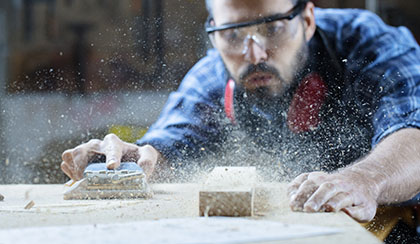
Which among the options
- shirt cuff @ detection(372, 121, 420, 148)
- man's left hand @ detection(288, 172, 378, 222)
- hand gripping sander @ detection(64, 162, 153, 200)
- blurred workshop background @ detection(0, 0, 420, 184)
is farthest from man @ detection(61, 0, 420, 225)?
man's left hand @ detection(288, 172, 378, 222)

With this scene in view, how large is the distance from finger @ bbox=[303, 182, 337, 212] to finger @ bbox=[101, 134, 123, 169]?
74 centimetres

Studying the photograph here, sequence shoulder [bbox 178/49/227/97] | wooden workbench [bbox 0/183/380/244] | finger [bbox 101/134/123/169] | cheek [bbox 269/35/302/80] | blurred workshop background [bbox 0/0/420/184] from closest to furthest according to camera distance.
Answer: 1. wooden workbench [bbox 0/183/380/244]
2. finger [bbox 101/134/123/169]
3. cheek [bbox 269/35/302/80]
4. shoulder [bbox 178/49/227/97]
5. blurred workshop background [bbox 0/0/420/184]

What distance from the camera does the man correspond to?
2.33 meters

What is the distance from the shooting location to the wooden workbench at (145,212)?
1268 millimetres

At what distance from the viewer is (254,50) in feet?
8.52

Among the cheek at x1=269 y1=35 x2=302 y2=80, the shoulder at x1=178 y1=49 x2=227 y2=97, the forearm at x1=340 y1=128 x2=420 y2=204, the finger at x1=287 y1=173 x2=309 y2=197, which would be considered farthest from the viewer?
the shoulder at x1=178 y1=49 x2=227 y2=97

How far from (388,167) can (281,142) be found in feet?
2.84

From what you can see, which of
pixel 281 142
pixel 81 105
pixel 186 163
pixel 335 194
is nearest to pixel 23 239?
pixel 335 194

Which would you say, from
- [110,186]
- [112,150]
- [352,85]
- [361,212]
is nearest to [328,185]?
[361,212]

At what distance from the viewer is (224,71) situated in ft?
9.14

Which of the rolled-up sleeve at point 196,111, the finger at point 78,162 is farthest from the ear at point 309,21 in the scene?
the finger at point 78,162

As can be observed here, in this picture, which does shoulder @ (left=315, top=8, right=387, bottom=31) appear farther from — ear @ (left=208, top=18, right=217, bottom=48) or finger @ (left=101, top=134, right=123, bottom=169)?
finger @ (left=101, top=134, right=123, bottom=169)

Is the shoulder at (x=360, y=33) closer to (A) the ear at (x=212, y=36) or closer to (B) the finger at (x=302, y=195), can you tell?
(A) the ear at (x=212, y=36)

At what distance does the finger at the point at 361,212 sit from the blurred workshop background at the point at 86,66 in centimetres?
135
